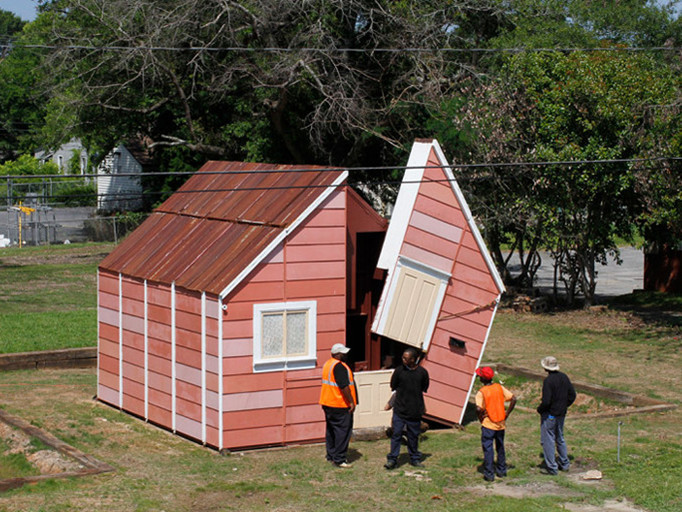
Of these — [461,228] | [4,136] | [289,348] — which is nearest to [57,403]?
[289,348]

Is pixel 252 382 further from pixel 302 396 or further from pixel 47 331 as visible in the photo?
pixel 47 331

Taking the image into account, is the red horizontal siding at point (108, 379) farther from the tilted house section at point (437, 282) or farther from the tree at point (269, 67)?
the tree at point (269, 67)

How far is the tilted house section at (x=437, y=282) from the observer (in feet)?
50.2

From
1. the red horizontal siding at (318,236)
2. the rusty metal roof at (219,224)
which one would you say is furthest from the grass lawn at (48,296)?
the red horizontal siding at (318,236)

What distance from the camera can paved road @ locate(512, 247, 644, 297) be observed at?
117ft

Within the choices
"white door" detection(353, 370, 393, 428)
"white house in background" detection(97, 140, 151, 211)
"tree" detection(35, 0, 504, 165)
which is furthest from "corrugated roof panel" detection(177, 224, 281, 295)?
"white house in background" detection(97, 140, 151, 211)

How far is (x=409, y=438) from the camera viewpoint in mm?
13062

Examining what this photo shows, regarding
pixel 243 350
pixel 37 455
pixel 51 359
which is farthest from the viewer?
pixel 51 359

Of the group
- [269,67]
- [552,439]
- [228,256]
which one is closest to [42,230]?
[269,67]

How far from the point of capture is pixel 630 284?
124 feet

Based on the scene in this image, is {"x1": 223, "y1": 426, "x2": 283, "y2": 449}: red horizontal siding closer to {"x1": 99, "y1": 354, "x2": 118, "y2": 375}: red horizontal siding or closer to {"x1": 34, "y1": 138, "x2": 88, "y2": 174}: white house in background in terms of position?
{"x1": 99, "y1": 354, "x2": 118, "y2": 375}: red horizontal siding

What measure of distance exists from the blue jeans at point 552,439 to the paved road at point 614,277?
70.4ft

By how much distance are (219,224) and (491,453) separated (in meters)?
6.16

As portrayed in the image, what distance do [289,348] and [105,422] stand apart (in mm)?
3597
